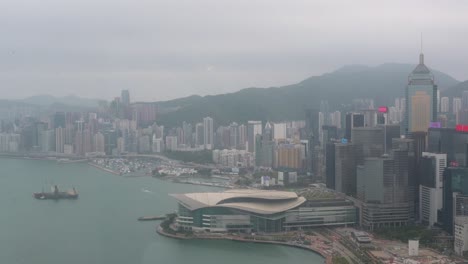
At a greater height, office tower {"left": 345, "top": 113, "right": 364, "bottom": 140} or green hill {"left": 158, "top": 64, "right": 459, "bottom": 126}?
green hill {"left": 158, "top": 64, "right": 459, "bottom": 126}

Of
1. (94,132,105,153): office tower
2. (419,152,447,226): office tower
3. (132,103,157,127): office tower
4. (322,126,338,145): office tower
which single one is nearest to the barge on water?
(322,126,338,145): office tower

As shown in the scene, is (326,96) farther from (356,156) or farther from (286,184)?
(356,156)

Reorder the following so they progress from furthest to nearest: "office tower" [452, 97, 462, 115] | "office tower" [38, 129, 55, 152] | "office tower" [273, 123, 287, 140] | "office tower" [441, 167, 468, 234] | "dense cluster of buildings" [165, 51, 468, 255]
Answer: "office tower" [38, 129, 55, 152], "office tower" [273, 123, 287, 140], "office tower" [452, 97, 462, 115], "dense cluster of buildings" [165, 51, 468, 255], "office tower" [441, 167, 468, 234]

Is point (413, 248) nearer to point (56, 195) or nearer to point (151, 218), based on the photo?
point (151, 218)

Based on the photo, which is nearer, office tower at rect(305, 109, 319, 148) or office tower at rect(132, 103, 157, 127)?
office tower at rect(305, 109, 319, 148)

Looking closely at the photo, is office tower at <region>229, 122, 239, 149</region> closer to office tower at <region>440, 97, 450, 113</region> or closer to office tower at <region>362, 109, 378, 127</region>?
office tower at <region>362, 109, 378, 127</region>

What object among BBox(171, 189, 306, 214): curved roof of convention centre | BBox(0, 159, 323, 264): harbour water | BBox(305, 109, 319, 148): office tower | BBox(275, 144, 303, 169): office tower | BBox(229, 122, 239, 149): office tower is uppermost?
BBox(305, 109, 319, 148): office tower

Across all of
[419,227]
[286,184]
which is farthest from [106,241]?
[286,184]
